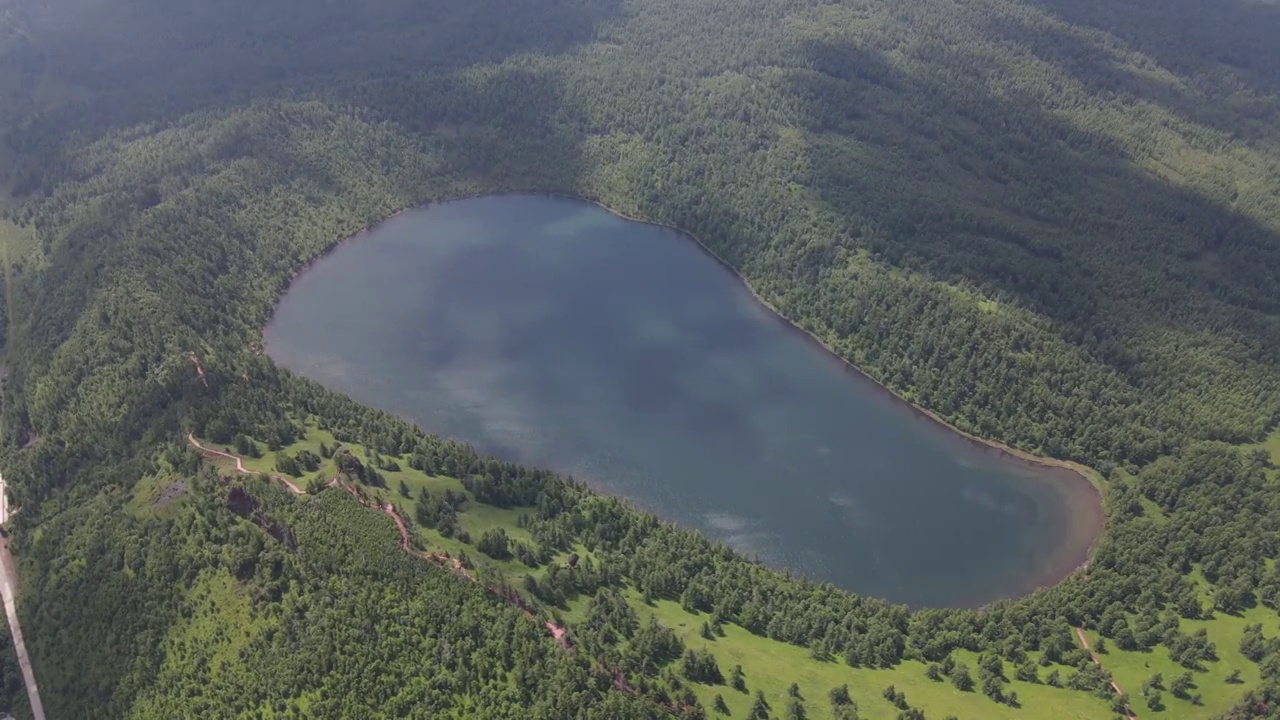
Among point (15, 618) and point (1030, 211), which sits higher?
point (1030, 211)

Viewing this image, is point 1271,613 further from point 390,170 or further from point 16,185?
point 16,185

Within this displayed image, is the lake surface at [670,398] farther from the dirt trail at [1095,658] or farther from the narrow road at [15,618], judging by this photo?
the narrow road at [15,618]

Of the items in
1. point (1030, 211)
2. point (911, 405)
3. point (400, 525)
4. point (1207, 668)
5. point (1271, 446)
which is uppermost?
point (1030, 211)

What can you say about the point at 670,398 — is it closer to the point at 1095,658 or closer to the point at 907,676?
the point at 907,676

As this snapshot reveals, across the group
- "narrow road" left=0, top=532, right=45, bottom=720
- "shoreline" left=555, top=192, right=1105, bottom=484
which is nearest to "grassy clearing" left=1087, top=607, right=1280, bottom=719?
"shoreline" left=555, top=192, right=1105, bottom=484

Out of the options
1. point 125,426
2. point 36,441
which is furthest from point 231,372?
point 36,441

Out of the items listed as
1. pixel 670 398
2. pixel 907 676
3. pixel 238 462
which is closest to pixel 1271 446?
pixel 907 676
